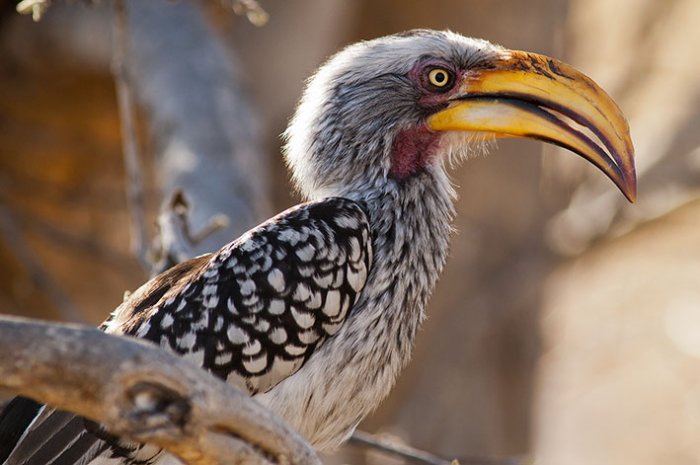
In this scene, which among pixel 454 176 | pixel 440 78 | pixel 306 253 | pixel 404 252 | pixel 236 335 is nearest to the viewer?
pixel 236 335

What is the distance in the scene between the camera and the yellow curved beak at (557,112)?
2857 millimetres

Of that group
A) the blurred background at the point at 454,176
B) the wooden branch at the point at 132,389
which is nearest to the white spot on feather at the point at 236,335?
the wooden branch at the point at 132,389

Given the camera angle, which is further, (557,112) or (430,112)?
(430,112)

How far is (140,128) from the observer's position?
22.9ft

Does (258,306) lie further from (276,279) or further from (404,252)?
(404,252)

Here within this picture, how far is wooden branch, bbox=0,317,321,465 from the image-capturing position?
1668 mm

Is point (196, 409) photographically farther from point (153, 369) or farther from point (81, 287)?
point (81, 287)

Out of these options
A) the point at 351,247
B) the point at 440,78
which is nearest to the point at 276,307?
the point at 351,247

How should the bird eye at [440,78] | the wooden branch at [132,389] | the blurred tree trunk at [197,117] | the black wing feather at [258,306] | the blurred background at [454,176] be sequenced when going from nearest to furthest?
the wooden branch at [132,389]
the black wing feather at [258,306]
the bird eye at [440,78]
the blurred tree trunk at [197,117]
the blurred background at [454,176]

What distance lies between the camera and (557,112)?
2.94 meters

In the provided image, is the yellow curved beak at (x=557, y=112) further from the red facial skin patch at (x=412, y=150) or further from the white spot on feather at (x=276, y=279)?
the white spot on feather at (x=276, y=279)

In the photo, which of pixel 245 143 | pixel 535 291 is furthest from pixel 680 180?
pixel 245 143

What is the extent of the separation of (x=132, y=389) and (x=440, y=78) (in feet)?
5.30

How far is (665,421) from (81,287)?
6416 millimetres
